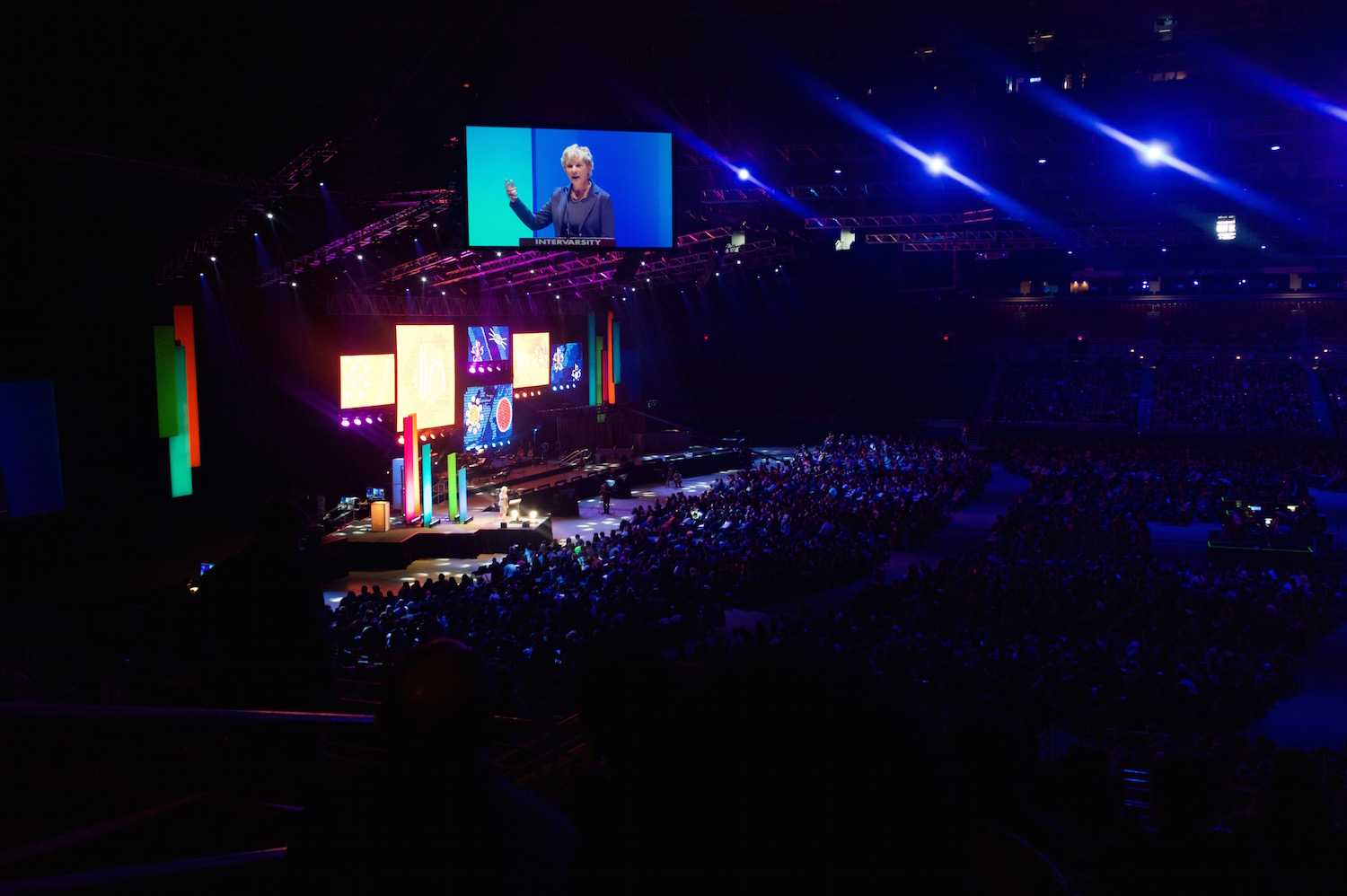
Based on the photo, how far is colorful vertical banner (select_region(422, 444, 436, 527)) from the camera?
2161cm

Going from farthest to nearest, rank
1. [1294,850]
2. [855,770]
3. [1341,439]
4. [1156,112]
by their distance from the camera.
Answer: [1341,439] → [1156,112] → [1294,850] → [855,770]

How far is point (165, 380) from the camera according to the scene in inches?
664

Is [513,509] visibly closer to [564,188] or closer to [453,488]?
[453,488]

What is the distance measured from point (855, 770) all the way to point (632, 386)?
37.5 meters

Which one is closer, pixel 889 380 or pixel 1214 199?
pixel 1214 199

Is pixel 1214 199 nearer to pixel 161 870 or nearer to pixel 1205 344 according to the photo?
pixel 1205 344

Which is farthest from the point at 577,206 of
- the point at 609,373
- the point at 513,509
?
the point at 609,373

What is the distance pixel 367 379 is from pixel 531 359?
7.96 metres

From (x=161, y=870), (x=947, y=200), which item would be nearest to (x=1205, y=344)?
(x=947, y=200)

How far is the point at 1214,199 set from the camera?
26.4 metres

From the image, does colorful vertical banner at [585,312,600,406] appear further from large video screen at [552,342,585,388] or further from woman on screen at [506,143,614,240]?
woman on screen at [506,143,614,240]

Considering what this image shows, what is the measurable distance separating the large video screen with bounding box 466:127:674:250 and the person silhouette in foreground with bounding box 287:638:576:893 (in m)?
15.6

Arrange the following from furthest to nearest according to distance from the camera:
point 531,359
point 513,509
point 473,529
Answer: point 531,359, point 513,509, point 473,529

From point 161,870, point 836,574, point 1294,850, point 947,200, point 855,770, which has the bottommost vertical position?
point 836,574
